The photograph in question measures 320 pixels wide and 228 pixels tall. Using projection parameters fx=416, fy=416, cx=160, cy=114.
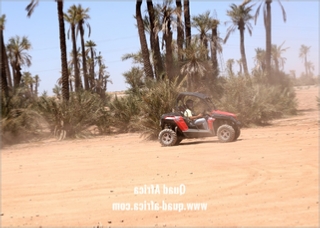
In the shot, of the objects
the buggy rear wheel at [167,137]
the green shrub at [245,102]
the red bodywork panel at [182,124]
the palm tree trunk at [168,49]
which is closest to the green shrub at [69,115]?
the green shrub at [245,102]

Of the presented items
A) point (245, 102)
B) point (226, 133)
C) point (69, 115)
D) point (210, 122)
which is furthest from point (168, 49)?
point (226, 133)

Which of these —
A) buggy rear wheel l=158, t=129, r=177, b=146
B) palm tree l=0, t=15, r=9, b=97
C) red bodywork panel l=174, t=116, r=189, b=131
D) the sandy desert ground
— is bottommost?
the sandy desert ground

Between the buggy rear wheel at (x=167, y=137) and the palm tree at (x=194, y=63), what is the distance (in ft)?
47.6

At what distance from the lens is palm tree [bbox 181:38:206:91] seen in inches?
1103

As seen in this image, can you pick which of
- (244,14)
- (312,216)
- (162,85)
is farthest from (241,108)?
(244,14)

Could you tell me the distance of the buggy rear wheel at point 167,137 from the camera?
1347 centimetres

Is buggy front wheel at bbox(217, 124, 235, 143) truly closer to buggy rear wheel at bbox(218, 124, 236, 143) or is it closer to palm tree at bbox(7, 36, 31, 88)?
buggy rear wheel at bbox(218, 124, 236, 143)

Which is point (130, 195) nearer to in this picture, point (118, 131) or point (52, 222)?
point (52, 222)

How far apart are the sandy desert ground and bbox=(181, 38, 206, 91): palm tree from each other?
1773cm

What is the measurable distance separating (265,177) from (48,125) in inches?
604

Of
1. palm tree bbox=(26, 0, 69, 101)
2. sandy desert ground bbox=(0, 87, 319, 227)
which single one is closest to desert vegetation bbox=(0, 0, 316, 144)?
palm tree bbox=(26, 0, 69, 101)

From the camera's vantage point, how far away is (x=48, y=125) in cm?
2108

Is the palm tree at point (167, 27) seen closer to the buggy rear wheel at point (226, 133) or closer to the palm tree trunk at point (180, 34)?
the palm tree trunk at point (180, 34)

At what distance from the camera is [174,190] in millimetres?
7508
